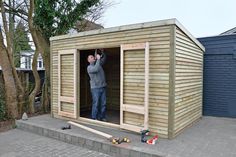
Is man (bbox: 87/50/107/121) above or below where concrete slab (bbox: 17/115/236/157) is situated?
above

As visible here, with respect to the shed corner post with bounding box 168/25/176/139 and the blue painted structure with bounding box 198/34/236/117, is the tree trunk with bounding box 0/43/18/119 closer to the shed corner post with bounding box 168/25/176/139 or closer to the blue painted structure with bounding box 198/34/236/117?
the shed corner post with bounding box 168/25/176/139

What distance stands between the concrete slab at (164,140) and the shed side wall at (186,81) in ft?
0.96

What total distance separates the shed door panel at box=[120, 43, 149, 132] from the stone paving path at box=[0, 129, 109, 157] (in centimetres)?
96

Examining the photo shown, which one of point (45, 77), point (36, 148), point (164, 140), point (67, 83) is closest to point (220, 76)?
point (164, 140)

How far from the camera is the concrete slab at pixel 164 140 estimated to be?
3.63 metres

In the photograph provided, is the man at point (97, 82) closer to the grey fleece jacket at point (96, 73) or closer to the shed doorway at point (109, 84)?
the grey fleece jacket at point (96, 73)

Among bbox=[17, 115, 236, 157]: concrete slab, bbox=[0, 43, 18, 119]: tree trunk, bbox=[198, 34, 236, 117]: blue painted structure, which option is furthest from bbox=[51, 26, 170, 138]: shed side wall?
bbox=[0, 43, 18, 119]: tree trunk

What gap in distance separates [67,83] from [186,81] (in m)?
3.08

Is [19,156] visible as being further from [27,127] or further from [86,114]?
[86,114]

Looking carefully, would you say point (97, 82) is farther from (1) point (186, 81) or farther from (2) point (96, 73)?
(1) point (186, 81)

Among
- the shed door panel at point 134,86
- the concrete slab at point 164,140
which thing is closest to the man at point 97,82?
the concrete slab at point 164,140

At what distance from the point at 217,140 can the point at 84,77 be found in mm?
4864

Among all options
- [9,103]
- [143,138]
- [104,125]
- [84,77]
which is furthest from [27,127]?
[143,138]

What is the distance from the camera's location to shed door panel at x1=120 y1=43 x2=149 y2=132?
4.32 metres
